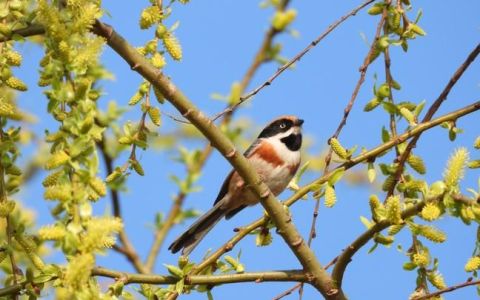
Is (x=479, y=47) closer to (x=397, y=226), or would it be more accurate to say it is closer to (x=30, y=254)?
(x=397, y=226)

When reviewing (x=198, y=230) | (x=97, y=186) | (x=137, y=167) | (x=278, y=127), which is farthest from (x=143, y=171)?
(x=278, y=127)

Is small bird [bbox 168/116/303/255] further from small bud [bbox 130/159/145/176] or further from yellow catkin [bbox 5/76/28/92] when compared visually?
yellow catkin [bbox 5/76/28/92]

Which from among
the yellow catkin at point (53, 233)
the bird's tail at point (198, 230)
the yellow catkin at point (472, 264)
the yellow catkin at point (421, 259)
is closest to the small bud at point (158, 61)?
the yellow catkin at point (53, 233)

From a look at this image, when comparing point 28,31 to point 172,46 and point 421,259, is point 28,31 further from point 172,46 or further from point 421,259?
point 421,259

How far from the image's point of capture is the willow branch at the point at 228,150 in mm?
2775

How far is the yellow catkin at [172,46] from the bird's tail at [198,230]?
7.05 feet

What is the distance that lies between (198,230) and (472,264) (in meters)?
2.52

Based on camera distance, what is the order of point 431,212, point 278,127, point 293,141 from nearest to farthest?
point 431,212 → point 293,141 → point 278,127

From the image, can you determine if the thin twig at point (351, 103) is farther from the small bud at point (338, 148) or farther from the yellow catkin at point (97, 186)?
the yellow catkin at point (97, 186)

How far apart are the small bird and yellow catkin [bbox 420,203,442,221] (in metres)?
2.46

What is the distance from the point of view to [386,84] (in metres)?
3.36

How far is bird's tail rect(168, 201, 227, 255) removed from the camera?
4938 millimetres

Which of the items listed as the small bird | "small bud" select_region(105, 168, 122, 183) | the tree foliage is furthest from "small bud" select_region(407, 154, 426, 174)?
the small bird

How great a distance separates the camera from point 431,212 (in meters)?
2.57
